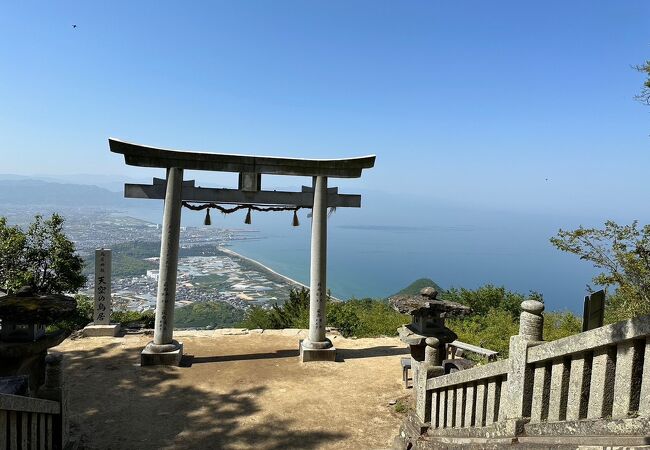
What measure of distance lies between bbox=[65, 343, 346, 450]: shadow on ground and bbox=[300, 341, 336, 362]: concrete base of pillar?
1.61 meters

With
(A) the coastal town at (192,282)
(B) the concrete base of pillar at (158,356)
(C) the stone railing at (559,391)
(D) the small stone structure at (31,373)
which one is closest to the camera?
(C) the stone railing at (559,391)

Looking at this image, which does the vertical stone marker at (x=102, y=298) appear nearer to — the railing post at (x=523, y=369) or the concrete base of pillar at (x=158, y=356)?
the concrete base of pillar at (x=158, y=356)

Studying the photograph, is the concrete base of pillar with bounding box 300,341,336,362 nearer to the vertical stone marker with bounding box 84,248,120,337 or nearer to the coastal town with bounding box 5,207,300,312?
the vertical stone marker with bounding box 84,248,120,337

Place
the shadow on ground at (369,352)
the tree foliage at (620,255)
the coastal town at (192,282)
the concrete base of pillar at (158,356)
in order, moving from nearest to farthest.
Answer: the tree foliage at (620,255) < the concrete base of pillar at (158,356) < the shadow on ground at (369,352) < the coastal town at (192,282)

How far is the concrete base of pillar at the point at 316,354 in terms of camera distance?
9070 mm

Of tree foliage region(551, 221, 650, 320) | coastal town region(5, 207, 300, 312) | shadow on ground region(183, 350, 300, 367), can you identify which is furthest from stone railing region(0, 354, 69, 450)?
coastal town region(5, 207, 300, 312)

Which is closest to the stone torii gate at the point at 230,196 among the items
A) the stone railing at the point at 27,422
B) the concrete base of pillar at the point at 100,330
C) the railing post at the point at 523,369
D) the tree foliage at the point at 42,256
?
the concrete base of pillar at the point at 100,330

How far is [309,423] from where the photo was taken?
6.40 m

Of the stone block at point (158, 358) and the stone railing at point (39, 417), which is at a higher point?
the stone railing at point (39, 417)

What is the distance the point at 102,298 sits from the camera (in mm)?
10500

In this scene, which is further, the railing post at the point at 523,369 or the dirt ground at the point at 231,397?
the dirt ground at the point at 231,397

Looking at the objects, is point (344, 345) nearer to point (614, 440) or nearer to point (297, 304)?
point (297, 304)

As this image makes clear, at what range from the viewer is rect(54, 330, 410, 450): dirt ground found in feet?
19.4

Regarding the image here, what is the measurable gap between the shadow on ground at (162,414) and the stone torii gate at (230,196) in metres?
0.91
